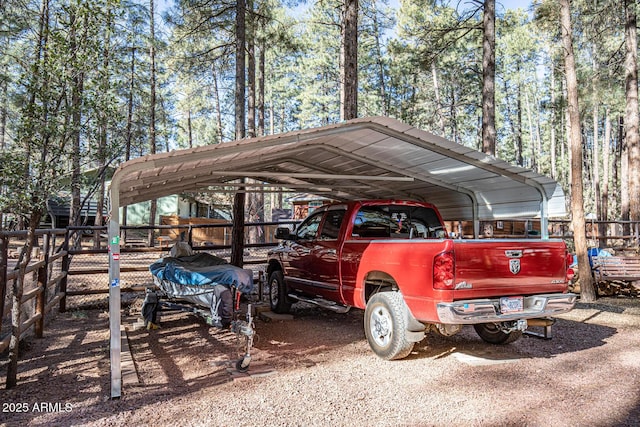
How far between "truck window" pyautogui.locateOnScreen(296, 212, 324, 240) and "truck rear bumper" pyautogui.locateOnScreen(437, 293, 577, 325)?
3301mm

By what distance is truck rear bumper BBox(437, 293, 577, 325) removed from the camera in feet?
15.4

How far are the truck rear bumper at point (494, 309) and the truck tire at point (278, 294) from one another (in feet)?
13.7

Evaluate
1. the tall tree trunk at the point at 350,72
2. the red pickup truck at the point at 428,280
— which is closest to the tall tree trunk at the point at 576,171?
the red pickup truck at the point at 428,280

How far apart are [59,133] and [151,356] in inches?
124

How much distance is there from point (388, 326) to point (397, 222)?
2.11 m

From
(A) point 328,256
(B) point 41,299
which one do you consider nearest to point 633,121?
(A) point 328,256

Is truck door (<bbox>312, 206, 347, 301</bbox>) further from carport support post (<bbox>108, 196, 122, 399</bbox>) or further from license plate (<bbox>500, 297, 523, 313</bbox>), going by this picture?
carport support post (<bbox>108, 196, 122, 399</bbox>)

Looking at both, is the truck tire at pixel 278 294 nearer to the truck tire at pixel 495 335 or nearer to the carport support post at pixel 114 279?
the truck tire at pixel 495 335

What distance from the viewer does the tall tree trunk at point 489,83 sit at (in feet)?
38.4

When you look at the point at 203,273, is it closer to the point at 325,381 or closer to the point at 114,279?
the point at 114,279

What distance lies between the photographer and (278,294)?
27.8 ft

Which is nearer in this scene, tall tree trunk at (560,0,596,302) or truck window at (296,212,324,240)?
truck window at (296,212,324,240)

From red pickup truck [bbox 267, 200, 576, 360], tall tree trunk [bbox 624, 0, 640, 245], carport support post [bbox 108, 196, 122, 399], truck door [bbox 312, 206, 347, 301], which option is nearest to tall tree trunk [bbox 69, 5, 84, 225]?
carport support post [bbox 108, 196, 122, 399]

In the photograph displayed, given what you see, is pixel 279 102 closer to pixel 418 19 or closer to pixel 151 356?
pixel 418 19
